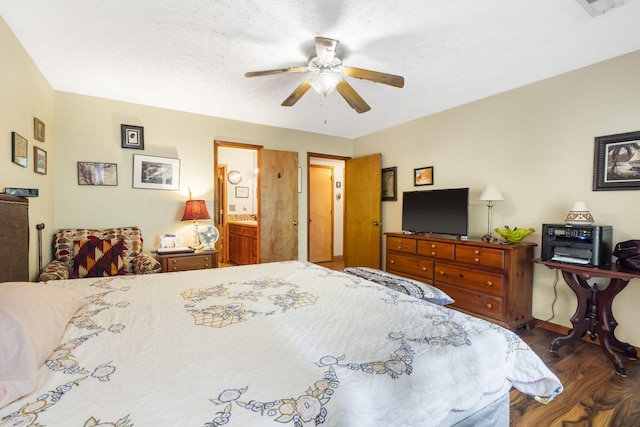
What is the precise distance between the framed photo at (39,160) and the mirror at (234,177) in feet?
11.4

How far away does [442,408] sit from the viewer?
960mm

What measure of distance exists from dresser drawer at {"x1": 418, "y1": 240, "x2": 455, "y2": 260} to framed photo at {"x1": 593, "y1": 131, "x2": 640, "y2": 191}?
4.44ft

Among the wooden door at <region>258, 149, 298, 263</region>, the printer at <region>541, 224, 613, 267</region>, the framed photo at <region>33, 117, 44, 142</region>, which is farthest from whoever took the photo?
the wooden door at <region>258, 149, 298, 263</region>

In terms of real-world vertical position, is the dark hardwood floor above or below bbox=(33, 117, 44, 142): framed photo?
below

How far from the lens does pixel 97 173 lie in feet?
10.9

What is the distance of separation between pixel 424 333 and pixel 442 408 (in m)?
0.27

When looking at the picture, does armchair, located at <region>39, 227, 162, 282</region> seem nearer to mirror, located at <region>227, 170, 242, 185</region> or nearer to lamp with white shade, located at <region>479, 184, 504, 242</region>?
mirror, located at <region>227, 170, 242, 185</region>

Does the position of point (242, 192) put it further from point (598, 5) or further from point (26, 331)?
point (598, 5)

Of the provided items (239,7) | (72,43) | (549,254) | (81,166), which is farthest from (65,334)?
(549,254)

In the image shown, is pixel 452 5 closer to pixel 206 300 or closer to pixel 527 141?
pixel 527 141

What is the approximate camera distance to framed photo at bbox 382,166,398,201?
14.7ft

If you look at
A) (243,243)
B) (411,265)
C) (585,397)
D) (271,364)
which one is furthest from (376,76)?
(243,243)

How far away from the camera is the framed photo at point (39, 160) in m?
2.55

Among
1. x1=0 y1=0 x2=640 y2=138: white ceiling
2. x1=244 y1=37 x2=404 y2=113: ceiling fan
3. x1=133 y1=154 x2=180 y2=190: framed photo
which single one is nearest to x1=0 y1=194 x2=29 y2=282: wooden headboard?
x1=0 y1=0 x2=640 y2=138: white ceiling
